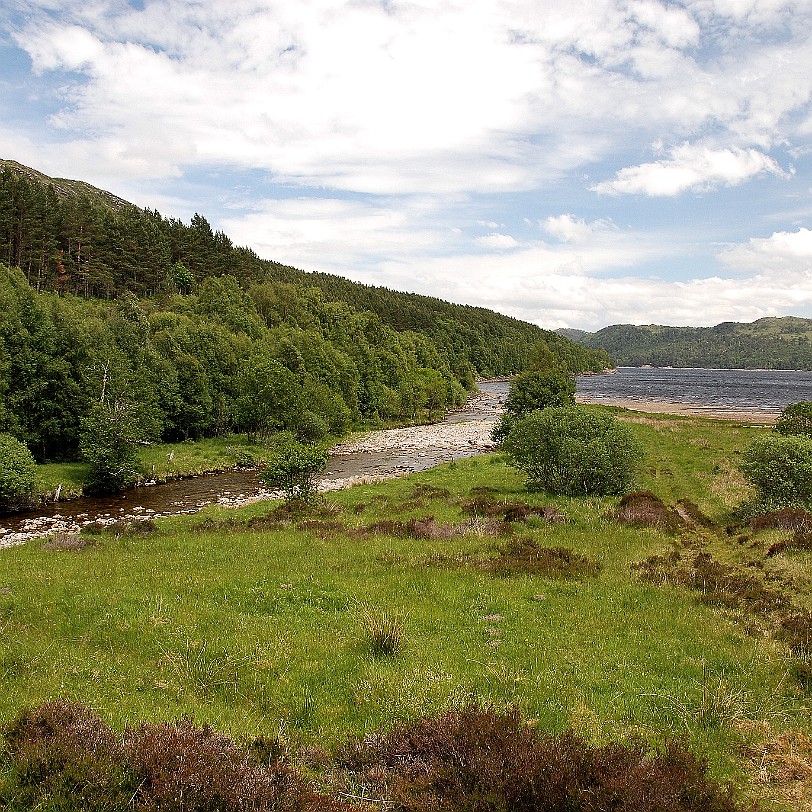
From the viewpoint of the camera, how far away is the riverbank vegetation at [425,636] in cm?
875

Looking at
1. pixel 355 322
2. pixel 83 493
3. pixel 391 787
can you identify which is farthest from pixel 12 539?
pixel 355 322

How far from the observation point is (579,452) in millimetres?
28812

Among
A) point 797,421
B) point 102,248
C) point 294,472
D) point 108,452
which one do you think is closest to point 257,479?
point 108,452

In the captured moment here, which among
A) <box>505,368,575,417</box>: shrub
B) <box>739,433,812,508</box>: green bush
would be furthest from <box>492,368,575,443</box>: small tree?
<box>739,433,812,508</box>: green bush

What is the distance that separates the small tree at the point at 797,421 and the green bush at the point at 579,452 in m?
28.0

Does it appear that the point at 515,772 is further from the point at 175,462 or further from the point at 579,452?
the point at 175,462

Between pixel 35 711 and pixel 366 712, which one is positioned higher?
pixel 35 711

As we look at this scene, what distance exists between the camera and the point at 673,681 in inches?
414

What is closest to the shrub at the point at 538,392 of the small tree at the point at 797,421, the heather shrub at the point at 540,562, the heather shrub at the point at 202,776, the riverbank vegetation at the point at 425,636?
the small tree at the point at 797,421

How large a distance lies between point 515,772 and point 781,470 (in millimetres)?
25011

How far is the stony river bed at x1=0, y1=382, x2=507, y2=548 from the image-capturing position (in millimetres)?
32031

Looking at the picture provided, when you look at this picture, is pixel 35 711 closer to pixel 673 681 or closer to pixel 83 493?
pixel 673 681

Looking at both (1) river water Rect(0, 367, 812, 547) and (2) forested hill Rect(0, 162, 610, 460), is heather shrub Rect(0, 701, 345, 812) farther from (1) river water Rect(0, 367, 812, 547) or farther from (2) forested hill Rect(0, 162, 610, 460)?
(2) forested hill Rect(0, 162, 610, 460)

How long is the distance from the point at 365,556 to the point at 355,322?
316 ft
